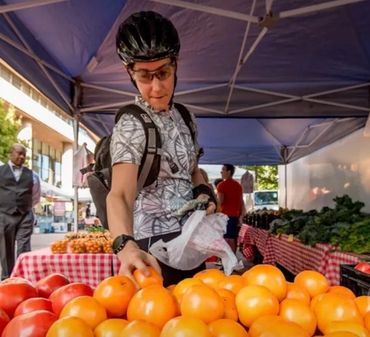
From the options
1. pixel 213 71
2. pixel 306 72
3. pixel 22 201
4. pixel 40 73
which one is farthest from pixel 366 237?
pixel 22 201

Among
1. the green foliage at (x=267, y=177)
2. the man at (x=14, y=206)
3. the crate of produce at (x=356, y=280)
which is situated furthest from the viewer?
the green foliage at (x=267, y=177)

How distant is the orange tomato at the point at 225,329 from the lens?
38.4 inches

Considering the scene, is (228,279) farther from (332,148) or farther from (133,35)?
(332,148)

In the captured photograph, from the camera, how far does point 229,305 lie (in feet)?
3.81

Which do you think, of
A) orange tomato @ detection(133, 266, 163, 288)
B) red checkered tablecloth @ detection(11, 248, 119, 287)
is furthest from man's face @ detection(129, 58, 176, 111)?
red checkered tablecloth @ detection(11, 248, 119, 287)

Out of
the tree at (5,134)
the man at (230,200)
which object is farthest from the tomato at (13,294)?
the tree at (5,134)

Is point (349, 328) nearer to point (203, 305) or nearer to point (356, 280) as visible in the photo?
point (203, 305)

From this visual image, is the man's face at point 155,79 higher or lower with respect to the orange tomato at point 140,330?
higher

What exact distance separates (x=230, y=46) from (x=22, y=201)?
3.43 metres

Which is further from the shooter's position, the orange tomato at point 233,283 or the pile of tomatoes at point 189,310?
the orange tomato at point 233,283

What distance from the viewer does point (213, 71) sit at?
18.5 feet

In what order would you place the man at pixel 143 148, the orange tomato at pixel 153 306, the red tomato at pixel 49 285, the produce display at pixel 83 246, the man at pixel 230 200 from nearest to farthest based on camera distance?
the orange tomato at pixel 153 306 < the red tomato at pixel 49 285 < the man at pixel 143 148 < the produce display at pixel 83 246 < the man at pixel 230 200

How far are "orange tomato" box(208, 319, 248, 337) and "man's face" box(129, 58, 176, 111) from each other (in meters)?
0.92

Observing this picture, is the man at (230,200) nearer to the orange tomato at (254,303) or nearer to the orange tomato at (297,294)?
the orange tomato at (297,294)
